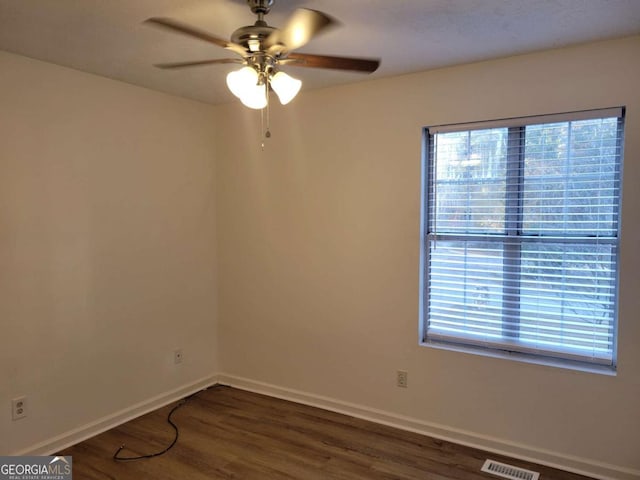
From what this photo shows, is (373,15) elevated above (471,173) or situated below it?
above

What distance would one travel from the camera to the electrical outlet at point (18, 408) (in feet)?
8.91

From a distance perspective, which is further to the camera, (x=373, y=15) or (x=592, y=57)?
(x=592, y=57)

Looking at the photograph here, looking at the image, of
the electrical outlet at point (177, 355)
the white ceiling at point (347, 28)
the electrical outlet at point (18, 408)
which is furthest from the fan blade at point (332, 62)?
the electrical outlet at point (177, 355)

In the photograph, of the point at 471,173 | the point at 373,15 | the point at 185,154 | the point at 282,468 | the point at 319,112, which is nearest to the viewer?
the point at 373,15

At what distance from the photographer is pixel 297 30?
5.56 ft

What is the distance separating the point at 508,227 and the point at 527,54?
104 centimetres

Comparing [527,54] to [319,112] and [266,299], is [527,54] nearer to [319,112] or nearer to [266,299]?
[319,112]

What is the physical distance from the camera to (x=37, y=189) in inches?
110

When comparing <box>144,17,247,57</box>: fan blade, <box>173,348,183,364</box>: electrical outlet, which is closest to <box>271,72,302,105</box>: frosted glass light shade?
<box>144,17,247,57</box>: fan blade

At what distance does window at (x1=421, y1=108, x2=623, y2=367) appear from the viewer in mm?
2639

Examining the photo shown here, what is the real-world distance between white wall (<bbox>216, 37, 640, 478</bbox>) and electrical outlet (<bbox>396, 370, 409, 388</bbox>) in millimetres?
43

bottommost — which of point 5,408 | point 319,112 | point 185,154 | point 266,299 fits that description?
point 5,408

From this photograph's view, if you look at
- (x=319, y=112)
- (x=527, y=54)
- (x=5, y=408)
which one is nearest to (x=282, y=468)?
(x=5, y=408)

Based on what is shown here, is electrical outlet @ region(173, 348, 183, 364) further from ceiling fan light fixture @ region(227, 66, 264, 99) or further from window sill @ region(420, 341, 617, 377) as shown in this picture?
ceiling fan light fixture @ region(227, 66, 264, 99)
